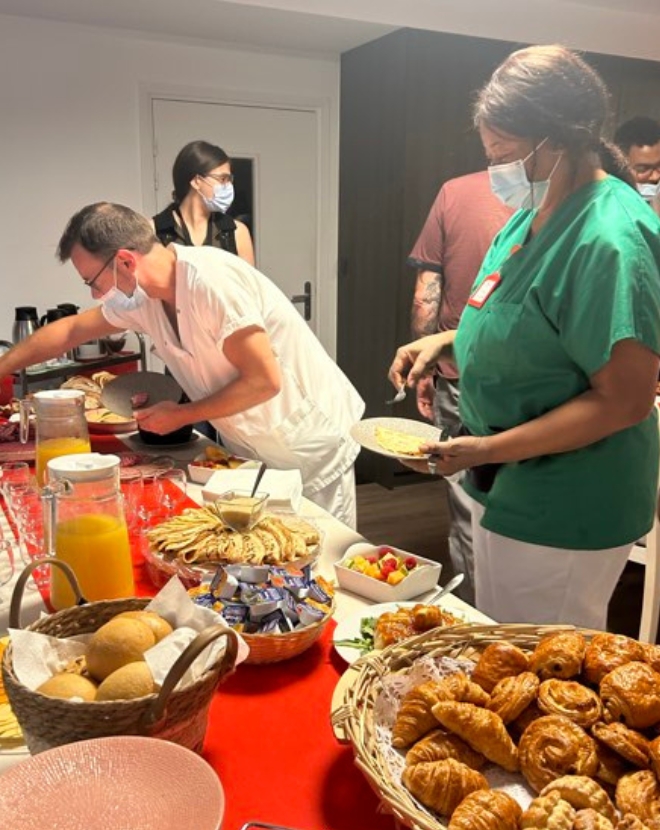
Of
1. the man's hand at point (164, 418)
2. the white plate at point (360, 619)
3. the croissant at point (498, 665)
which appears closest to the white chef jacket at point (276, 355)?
the man's hand at point (164, 418)

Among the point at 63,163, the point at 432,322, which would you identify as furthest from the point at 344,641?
the point at 63,163

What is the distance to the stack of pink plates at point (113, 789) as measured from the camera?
63cm

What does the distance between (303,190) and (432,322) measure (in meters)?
1.58

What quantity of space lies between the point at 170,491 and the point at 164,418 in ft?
0.78

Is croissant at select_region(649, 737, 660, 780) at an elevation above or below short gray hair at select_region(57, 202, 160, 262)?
below

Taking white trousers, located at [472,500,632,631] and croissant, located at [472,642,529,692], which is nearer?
croissant, located at [472,642,529,692]

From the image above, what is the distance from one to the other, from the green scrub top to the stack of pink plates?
3.21 ft

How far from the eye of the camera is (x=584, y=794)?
27.5 inches

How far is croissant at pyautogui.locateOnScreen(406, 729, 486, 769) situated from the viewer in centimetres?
77

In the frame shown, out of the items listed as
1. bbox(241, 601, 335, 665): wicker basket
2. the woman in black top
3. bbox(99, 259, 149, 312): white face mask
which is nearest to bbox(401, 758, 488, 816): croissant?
bbox(241, 601, 335, 665): wicker basket

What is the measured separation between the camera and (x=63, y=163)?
369 cm

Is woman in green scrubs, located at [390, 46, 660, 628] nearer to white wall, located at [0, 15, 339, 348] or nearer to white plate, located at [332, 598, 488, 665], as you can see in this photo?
white plate, located at [332, 598, 488, 665]

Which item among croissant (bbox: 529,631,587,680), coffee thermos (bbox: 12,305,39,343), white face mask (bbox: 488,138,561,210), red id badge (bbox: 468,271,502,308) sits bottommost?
croissant (bbox: 529,631,587,680)

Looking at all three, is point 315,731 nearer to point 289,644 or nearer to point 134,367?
point 289,644
